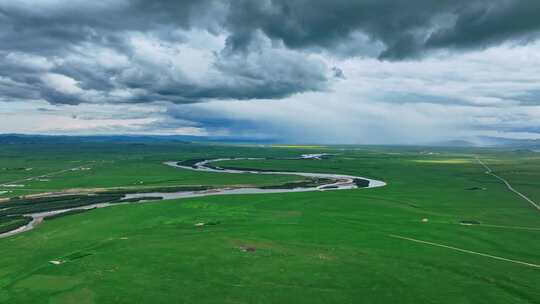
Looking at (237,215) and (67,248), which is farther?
(237,215)

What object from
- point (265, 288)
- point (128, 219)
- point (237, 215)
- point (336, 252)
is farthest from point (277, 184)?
point (265, 288)

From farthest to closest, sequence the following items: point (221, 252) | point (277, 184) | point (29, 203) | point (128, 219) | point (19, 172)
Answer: point (19, 172) < point (277, 184) < point (29, 203) < point (128, 219) < point (221, 252)

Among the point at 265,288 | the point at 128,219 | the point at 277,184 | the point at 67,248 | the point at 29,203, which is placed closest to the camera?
the point at 265,288

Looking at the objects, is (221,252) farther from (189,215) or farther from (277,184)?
(277,184)

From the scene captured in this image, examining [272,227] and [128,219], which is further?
[128,219]

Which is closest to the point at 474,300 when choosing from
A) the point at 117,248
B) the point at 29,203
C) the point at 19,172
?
the point at 117,248

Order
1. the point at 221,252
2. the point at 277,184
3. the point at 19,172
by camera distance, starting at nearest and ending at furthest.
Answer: the point at 221,252 → the point at 277,184 → the point at 19,172

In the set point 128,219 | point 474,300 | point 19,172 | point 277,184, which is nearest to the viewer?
point 474,300

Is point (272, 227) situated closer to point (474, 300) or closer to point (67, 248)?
point (67, 248)
